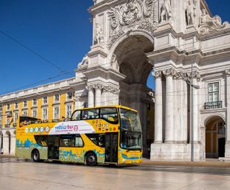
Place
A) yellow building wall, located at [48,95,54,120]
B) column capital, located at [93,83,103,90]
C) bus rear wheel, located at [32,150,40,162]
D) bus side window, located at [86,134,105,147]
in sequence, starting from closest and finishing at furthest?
1. bus side window, located at [86,134,105,147]
2. bus rear wheel, located at [32,150,40,162]
3. column capital, located at [93,83,103,90]
4. yellow building wall, located at [48,95,54,120]

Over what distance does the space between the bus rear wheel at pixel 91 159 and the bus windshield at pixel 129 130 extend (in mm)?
2685

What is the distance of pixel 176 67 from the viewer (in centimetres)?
3108

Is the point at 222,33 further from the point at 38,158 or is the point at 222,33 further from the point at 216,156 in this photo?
the point at 38,158

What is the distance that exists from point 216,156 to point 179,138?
620cm

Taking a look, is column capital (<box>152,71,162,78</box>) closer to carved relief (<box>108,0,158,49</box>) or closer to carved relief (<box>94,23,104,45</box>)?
carved relief (<box>108,0,158,49</box>)

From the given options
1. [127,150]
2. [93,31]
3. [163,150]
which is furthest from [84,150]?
[93,31]

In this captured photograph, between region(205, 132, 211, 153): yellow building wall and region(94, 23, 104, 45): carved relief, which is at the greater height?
region(94, 23, 104, 45): carved relief

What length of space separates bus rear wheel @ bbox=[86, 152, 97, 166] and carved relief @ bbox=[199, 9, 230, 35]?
19738 millimetres

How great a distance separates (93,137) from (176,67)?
13942 mm

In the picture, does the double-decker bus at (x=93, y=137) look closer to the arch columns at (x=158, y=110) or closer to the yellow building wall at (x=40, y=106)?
the arch columns at (x=158, y=110)

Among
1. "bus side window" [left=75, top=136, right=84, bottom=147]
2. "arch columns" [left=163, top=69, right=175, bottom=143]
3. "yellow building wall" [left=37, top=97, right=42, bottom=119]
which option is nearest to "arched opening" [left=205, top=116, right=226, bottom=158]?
"arch columns" [left=163, top=69, right=175, bottom=143]

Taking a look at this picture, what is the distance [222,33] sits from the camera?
31.3 meters

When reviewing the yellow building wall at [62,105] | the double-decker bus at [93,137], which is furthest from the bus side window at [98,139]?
the yellow building wall at [62,105]

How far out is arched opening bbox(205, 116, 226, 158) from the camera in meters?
33.3
